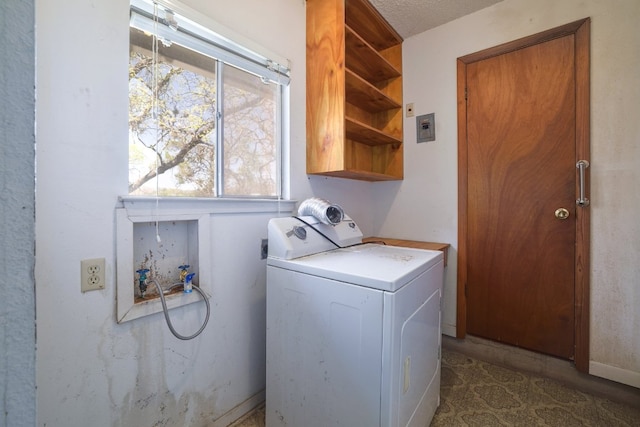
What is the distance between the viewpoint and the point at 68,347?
33.3 inches

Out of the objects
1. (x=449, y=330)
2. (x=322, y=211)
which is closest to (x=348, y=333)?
(x=322, y=211)

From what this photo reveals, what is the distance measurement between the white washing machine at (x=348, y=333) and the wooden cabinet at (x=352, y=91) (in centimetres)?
63

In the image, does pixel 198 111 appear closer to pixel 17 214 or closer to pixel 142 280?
pixel 142 280

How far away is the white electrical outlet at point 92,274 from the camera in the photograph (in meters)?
0.87

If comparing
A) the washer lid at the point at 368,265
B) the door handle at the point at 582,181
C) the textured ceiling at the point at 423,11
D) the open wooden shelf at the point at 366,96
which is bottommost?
the washer lid at the point at 368,265

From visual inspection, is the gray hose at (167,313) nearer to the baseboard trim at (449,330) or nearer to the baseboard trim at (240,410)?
the baseboard trim at (240,410)

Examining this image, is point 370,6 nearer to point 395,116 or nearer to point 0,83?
point 395,116

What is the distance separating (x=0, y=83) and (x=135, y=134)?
844mm

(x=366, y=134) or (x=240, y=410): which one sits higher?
(x=366, y=134)

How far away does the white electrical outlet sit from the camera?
34.4 inches

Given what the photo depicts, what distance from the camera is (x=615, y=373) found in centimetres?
144

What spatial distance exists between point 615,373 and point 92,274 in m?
2.59

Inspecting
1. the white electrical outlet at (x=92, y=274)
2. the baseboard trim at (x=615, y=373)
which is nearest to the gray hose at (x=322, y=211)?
the white electrical outlet at (x=92, y=274)

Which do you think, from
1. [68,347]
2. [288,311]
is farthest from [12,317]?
[288,311]
